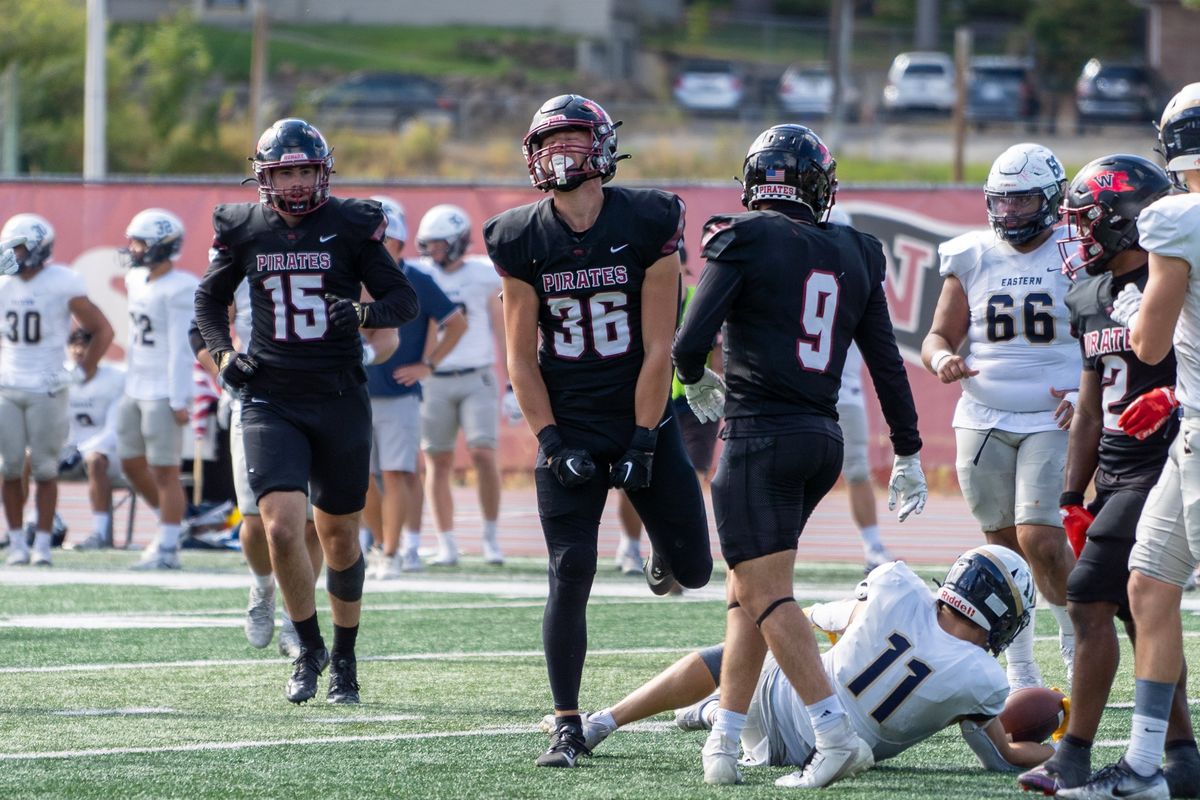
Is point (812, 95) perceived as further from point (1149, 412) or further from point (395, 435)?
point (1149, 412)

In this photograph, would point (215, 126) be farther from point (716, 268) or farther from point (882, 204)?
point (716, 268)

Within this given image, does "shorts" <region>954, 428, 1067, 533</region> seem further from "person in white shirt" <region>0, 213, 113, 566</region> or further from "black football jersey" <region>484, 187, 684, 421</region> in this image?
"person in white shirt" <region>0, 213, 113, 566</region>

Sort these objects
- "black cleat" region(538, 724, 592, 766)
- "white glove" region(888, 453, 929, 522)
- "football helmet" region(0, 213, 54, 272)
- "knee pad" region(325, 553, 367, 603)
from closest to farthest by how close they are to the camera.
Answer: "black cleat" region(538, 724, 592, 766)
"white glove" region(888, 453, 929, 522)
"knee pad" region(325, 553, 367, 603)
"football helmet" region(0, 213, 54, 272)

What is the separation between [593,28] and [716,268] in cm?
4966

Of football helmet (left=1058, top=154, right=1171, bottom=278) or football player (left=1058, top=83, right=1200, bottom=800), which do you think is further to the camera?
football helmet (left=1058, top=154, right=1171, bottom=278)

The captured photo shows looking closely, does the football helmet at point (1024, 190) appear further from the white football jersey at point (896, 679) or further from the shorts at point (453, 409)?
the shorts at point (453, 409)

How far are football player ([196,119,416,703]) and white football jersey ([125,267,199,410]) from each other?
4183 mm

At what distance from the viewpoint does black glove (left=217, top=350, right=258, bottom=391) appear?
607cm

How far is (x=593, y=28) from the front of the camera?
175ft

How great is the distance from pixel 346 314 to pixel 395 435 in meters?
4.18

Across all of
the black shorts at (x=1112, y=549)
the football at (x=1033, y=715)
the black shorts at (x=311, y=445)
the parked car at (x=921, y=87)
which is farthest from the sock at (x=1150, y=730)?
the parked car at (x=921, y=87)

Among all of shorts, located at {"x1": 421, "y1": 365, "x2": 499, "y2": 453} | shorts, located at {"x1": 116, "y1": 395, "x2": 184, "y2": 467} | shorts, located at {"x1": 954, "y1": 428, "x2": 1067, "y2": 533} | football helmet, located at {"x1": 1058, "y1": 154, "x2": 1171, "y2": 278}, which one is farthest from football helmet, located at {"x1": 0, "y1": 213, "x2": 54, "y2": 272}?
football helmet, located at {"x1": 1058, "y1": 154, "x2": 1171, "y2": 278}

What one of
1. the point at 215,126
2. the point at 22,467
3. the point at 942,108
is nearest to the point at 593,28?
the point at 942,108

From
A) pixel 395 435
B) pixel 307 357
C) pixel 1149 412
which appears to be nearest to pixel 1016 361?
pixel 1149 412
